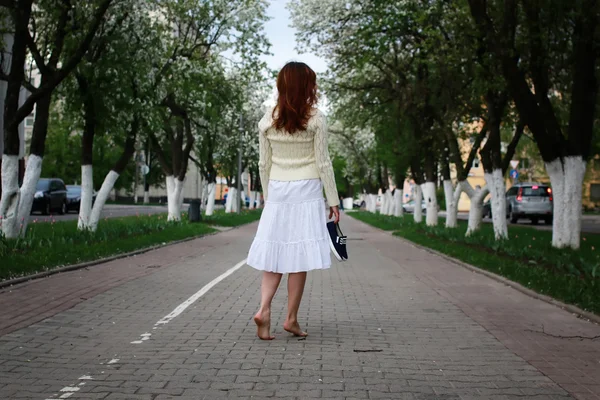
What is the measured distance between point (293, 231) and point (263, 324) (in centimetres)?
82

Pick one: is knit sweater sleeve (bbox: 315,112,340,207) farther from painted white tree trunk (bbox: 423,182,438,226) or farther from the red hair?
painted white tree trunk (bbox: 423,182,438,226)

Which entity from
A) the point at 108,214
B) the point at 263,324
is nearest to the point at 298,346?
the point at 263,324

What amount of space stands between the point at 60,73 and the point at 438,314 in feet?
35.3

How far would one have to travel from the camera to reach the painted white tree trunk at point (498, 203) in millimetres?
20266

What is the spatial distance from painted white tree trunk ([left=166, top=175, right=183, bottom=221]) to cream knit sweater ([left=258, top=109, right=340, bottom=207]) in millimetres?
25189

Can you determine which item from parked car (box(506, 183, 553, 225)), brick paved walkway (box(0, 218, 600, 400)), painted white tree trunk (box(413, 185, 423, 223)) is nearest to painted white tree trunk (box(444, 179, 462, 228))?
painted white tree trunk (box(413, 185, 423, 223))

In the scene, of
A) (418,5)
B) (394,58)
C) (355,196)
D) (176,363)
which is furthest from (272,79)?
(355,196)

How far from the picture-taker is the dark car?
35897 millimetres

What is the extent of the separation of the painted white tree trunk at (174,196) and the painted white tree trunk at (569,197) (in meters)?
18.1

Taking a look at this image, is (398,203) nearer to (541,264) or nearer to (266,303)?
(541,264)

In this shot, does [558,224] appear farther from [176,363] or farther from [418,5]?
[176,363]

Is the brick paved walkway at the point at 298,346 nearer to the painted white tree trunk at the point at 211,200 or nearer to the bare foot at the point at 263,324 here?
the bare foot at the point at 263,324

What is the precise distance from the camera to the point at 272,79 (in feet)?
101

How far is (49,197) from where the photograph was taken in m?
36.4
